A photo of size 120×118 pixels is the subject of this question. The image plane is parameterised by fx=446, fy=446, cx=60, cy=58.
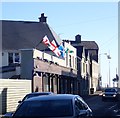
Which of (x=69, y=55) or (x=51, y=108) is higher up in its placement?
(x=69, y=55)

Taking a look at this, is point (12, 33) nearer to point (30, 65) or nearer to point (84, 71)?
point (30, 65)

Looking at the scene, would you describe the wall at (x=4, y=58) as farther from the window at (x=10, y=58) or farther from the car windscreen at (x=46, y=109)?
the car windscreen at (x=46, y=109)

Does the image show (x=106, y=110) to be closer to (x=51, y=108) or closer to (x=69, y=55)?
(x=51, y=108)

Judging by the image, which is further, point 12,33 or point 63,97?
point 12,33

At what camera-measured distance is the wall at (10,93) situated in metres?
30.9

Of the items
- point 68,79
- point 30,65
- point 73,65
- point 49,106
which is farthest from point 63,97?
point 73,65

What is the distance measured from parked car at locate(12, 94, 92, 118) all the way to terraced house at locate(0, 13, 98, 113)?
63.2 ft

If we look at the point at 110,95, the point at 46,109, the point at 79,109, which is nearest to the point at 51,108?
the point at 46,109

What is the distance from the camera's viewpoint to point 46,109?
11.1 metres

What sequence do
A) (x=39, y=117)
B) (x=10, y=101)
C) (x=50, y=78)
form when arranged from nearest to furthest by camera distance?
(x=39, y=117) → (x=10, y=101) → (x=50, y=78)

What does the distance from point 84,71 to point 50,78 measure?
3375cm

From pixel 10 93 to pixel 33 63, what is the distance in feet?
21.2

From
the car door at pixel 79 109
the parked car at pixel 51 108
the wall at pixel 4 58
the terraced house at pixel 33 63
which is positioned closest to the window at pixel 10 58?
the terraced house at pixel 33 63

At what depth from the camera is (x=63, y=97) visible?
11.8 meters
